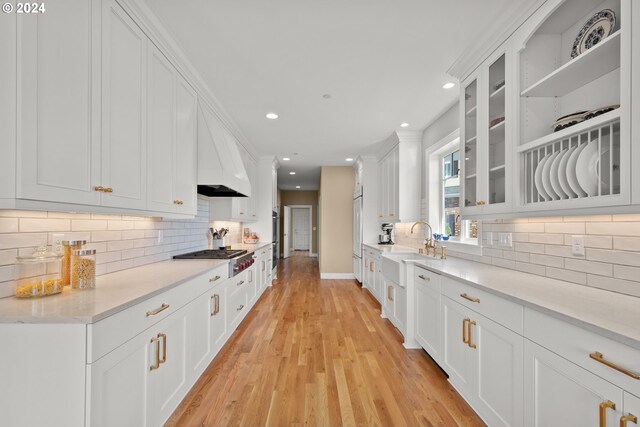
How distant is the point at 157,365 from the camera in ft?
5.08

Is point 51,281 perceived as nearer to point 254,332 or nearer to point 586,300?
point 254,332

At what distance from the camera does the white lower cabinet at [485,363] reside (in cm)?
144

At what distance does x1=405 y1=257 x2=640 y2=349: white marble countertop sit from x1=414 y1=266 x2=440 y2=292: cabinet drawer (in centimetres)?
26

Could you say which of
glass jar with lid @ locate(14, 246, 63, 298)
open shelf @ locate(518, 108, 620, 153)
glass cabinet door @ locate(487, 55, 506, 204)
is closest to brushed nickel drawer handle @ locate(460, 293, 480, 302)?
glass cabinet door @ locate(487, 55, 506, 204)

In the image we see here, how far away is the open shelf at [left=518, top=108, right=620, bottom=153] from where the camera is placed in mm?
1259

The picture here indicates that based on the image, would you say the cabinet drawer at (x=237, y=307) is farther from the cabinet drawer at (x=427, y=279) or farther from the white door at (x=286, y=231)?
the white door at (x=286, y=231)

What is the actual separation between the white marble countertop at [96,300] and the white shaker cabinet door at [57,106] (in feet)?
1.49

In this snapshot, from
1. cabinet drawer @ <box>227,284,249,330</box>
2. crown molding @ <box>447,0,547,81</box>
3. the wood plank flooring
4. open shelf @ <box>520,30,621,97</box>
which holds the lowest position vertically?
the wood plank flooring

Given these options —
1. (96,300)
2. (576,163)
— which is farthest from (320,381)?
(576,163)

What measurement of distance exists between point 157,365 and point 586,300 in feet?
7.22

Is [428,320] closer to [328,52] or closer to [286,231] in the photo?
[328,52]

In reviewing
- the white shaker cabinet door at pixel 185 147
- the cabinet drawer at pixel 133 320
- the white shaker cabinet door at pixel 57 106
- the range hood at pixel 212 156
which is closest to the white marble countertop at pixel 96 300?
the cabinet drawer at pixel 133 320

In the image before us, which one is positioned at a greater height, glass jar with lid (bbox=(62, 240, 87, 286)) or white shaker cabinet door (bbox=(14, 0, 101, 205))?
white shaker cabinet door (bbox=(14, 0, 101, 205))

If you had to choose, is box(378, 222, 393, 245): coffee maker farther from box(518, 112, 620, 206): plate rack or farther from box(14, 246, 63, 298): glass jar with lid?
box(14, 246, 63, 298): glass jar with lid
